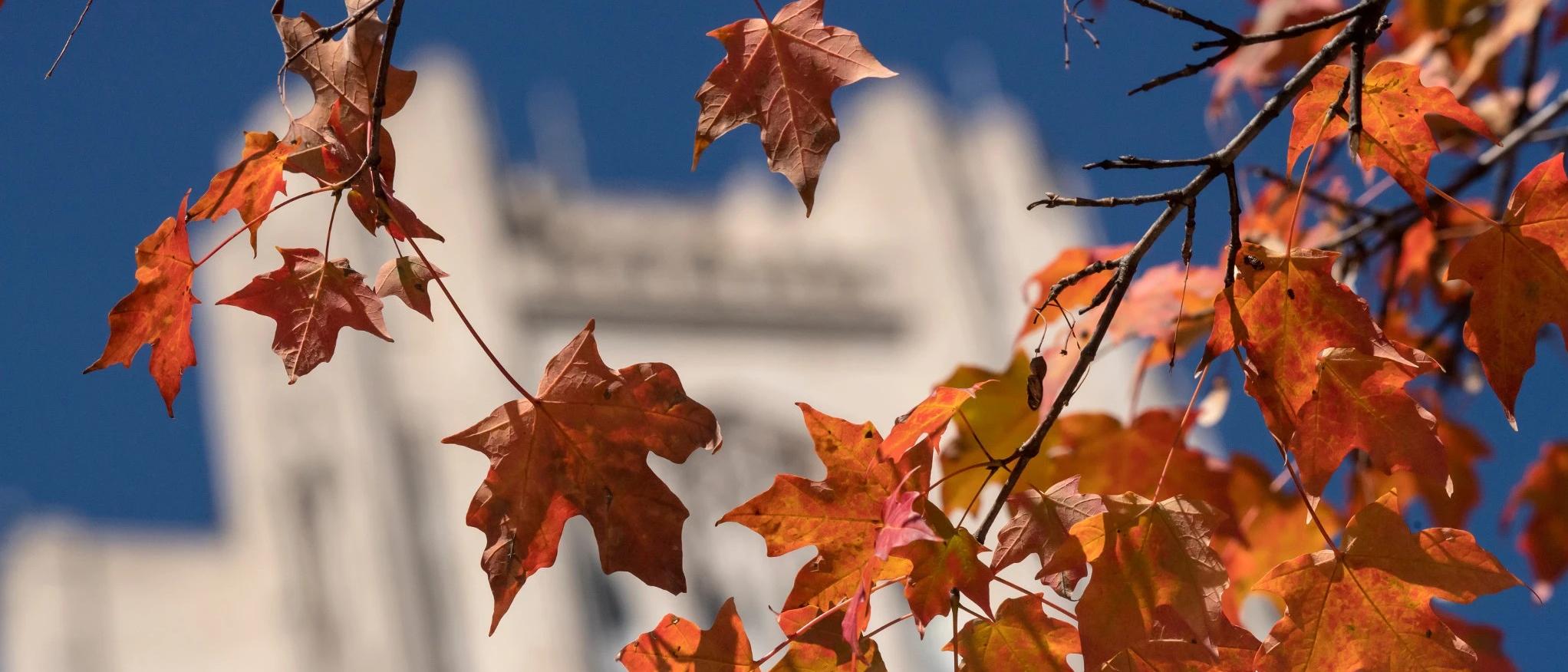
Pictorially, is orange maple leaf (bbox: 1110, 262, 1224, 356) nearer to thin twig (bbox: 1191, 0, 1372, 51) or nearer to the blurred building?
thin twig (bbox: 1191, 0, 1372, 51)

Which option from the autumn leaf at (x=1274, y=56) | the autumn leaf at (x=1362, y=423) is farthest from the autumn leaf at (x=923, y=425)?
the autumn leaf at (x=1274, y=56)

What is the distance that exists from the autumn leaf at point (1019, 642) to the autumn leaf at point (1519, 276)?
1.26ft

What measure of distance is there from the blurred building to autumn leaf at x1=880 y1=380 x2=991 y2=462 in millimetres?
13455

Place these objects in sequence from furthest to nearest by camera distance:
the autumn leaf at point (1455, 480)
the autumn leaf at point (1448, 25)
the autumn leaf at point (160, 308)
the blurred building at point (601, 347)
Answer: the blurred building at point (601, 347) < the autumn leaf at point (1455, 480) < the autumn leaf at point (1448, 25) < the autumn leaf at point (160, 308)

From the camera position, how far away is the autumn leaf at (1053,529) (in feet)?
4.16

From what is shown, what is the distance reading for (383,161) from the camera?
52.6 inches

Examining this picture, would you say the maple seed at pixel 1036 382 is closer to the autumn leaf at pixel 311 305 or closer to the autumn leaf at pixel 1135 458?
the autumn leaf at pixel 311 305

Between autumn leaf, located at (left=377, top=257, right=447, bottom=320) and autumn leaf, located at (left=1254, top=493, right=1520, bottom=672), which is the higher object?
autumn leaf, located at (left=377, top=257, right=447, bottom=320)

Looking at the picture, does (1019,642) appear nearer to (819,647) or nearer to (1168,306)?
(819,647)

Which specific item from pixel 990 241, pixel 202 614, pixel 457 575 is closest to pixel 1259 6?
pixel 457 575

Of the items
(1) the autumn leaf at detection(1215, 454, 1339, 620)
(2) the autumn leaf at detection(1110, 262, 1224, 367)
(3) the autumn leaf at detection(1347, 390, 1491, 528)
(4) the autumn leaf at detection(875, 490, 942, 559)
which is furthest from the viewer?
(3) the autumn leaf at detection(1347, 390, 1491, 528)

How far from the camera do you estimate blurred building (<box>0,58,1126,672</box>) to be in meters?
16.2

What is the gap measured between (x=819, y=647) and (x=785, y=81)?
429 mm

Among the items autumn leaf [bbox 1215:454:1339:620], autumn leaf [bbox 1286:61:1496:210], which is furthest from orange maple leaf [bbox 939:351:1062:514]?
autumn leaf [bbox 1286:61:1496:210]
